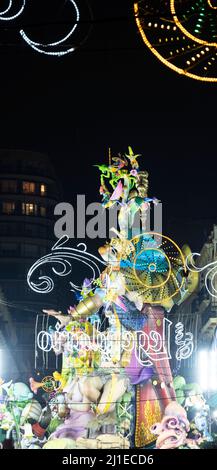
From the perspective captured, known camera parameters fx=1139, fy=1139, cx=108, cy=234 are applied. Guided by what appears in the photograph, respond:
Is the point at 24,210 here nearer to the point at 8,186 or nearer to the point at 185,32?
the point at 8,186

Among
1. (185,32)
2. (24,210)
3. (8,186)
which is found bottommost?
(185,32)

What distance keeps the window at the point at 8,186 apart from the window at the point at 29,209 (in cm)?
165

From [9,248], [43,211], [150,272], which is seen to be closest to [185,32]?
[150,272]

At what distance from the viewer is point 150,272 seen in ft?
137

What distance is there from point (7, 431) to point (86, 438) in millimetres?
3805

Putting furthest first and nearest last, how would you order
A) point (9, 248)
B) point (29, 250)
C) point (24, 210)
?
point (24, 210)
point (29, 250)
point (9, 248)

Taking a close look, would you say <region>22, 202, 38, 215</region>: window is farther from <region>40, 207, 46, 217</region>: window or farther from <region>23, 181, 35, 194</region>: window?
<region>23, 181, 35, 194</region>: window

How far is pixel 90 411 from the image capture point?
4134cm

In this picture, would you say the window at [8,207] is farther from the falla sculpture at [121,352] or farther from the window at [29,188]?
the falla sculpture at [121,352]

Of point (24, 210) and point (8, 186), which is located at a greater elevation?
point (8, 186)

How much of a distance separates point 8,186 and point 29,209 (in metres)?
2.89
